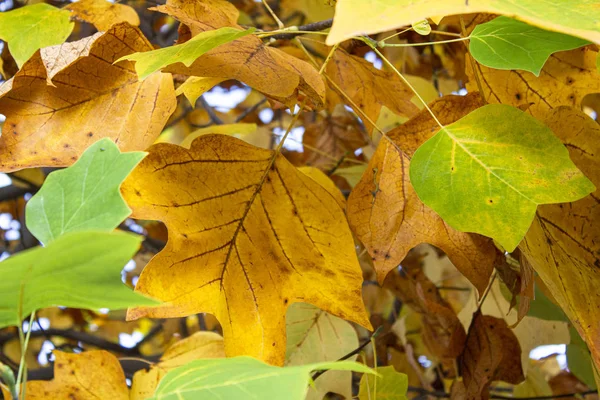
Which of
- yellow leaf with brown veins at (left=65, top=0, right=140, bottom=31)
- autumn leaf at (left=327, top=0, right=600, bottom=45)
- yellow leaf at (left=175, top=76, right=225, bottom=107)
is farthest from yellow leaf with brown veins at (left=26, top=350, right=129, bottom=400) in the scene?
autumn leaf at (left=327, top=0, right=600, bottom=45)

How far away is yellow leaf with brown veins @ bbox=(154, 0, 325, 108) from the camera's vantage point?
499 mm

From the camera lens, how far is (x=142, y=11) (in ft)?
5.00

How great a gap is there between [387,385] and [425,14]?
50 centimetres

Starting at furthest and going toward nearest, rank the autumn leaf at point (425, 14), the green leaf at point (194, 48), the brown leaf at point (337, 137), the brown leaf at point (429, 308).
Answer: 1. the brown leaf at point (337, 137)
2. the brown leaf at point (429, 308)
3. the green leaf at point (194, 48)
4. the autumn leaf at point (425, 14)

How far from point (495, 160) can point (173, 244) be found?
0.90ft

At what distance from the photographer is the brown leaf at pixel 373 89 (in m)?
0.81

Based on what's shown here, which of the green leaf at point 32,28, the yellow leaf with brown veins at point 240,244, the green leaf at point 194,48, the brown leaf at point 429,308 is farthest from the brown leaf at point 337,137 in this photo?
the green leaf at point 194,48

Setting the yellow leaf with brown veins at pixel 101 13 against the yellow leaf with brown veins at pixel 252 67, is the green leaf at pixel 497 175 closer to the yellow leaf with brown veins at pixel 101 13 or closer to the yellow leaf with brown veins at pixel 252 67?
the yellow leaf with brown veins at pixel 252 67

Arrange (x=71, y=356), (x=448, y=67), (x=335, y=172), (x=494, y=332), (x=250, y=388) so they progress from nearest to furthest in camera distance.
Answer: (x=250, y=388)
(x=71, y=356)
(x=494, y=332)
(x=335, y=172)
(x=448, y=67)

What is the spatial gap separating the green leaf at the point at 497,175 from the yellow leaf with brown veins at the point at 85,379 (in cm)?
44

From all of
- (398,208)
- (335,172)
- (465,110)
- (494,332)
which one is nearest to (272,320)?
(398,208)

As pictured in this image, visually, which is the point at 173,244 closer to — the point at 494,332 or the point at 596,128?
the point at 596,128

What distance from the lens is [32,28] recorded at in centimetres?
77

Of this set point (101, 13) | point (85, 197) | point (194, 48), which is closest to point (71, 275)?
point (85, 197)
